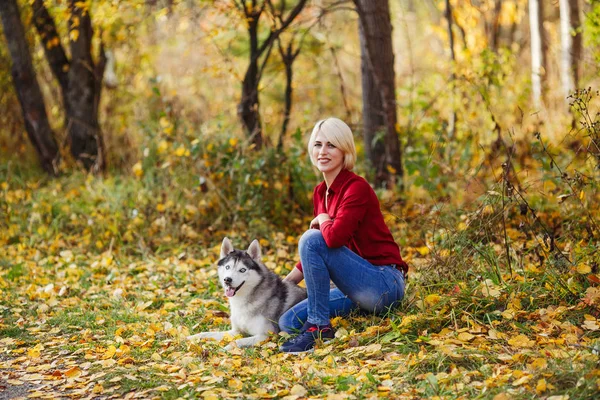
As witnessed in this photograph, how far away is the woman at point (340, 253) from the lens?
409cm

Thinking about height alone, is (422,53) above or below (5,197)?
above

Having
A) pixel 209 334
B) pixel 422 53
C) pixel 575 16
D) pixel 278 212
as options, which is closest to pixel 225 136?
pixel 278 212

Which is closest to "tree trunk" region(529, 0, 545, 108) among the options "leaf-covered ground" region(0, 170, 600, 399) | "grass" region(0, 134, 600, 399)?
"grass" region(0, 134, 600, 399)

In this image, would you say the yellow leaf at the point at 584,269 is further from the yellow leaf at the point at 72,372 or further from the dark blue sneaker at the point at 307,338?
the yellow leaf at the point at 72,372

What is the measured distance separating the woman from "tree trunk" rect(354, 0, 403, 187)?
3411mm

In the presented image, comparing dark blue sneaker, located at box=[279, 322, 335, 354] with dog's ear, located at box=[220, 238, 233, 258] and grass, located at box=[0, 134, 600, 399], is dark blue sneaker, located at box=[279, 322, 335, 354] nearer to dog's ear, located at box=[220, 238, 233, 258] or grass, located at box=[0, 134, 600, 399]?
grass, located at box=[0, 134, 600, 399]

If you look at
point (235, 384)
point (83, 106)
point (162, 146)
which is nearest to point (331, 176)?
point (235, 384)

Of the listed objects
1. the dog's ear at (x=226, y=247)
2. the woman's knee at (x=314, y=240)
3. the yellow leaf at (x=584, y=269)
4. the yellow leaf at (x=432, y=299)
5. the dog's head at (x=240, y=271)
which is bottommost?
the yellow leaf at (x=432, y=299)

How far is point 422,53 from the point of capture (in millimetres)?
18359

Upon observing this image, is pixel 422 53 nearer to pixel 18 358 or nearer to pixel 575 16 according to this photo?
pixel 575 16

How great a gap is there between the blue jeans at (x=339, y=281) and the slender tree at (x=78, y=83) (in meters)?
6.85

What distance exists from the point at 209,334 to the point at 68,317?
4.32 feet

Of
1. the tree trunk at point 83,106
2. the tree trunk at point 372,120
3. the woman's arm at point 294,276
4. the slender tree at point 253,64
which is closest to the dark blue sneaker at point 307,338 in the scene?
the woman's arm at point 294,276

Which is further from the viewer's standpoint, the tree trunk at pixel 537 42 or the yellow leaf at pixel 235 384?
the tree trunk at pixel 537 42
